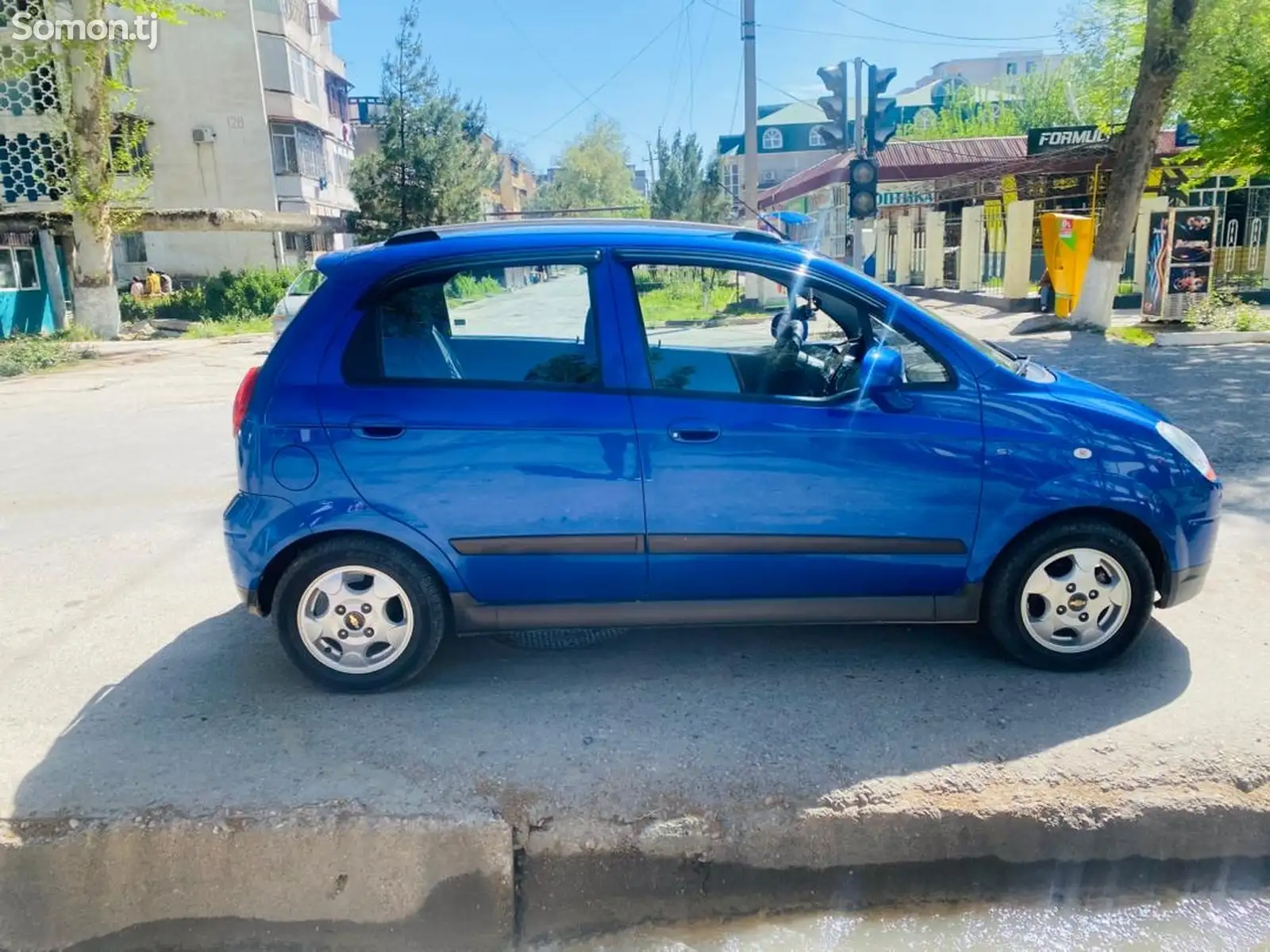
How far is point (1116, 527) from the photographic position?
11.7 ft

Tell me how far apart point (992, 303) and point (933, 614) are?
2074cm

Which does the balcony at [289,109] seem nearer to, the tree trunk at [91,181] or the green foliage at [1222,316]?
the tree trunk at [91,181]

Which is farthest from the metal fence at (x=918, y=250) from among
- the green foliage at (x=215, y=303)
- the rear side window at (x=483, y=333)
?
the rear side window at (x=483, y=333)

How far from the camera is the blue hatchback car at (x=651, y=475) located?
11.3 ft

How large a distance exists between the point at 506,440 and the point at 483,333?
559mm

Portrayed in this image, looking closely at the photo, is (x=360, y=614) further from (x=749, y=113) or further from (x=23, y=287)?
(x=23, y=287)

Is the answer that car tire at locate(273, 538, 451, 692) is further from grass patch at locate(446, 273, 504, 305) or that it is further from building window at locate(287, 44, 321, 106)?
building window at locate(287, 44, 321, 106)

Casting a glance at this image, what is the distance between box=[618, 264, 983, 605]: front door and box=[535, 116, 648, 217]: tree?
65.2 m

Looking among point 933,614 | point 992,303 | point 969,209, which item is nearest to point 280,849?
point 933,614

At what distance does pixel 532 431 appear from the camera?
3426 mm

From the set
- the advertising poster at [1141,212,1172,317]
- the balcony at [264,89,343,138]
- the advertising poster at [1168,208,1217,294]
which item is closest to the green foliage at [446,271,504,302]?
the advertising poster at [1141,212,1172,317]

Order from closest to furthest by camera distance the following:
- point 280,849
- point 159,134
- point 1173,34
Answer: point 280,849
point 1173,34
point 159,134

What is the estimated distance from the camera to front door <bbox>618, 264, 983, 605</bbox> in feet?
11.3

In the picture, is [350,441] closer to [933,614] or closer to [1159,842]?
[933,614]
